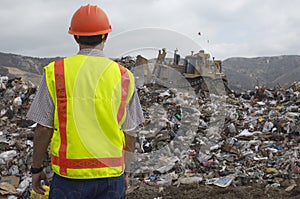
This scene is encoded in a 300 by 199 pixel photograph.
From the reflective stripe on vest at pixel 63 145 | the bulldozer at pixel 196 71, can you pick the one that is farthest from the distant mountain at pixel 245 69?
the reflective stripe on vest at pixel 63 145

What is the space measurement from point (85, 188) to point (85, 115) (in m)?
0.31

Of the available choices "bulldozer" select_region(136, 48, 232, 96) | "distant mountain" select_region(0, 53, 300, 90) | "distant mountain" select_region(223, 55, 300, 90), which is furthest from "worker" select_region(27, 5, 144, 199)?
"distant mountain" select_region(223, 55, 300, 90)

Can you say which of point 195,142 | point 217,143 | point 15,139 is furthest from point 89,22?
point 217,143

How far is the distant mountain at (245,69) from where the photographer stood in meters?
36.6

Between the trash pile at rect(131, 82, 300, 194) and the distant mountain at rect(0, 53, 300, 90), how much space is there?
1960cm

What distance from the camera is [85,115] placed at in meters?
1.52

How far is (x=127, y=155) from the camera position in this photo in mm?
1840

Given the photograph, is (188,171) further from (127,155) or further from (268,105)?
(268,105)

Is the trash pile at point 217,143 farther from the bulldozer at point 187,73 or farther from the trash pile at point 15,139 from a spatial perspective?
the bulldozer at point 187,73

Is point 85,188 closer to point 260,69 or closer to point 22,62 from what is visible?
point 22,62

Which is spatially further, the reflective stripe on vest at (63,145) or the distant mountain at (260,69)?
the distant mountain at (260,69)

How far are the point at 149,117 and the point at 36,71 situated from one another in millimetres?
32892

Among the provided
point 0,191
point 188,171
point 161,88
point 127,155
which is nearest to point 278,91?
point 161,88

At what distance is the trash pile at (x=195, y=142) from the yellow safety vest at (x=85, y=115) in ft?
9.80
